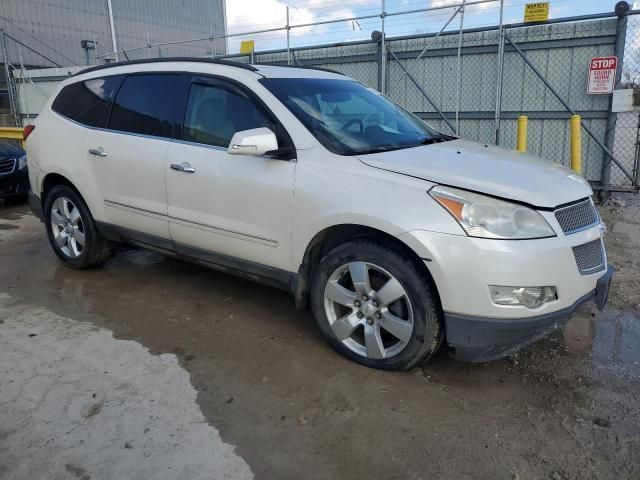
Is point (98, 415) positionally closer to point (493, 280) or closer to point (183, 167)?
point (183, 167)

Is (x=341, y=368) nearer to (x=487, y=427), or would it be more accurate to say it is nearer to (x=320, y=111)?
(x=487, y=427)

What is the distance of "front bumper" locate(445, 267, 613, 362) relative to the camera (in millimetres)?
2809

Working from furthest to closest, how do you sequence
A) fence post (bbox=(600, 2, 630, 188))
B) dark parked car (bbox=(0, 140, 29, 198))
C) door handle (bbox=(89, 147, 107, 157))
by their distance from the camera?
dark parked car (bbox=(0, 140, 29, 198)) < fence post (bbox=(600, 2, 630, 188)) < door handle (bbox=(89, 147, 107, 157))

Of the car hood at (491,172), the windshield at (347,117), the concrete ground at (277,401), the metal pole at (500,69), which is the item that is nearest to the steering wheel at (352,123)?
the windshield at (347,117)

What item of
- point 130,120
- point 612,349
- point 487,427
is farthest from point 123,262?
point 612,349

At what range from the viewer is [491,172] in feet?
9.99

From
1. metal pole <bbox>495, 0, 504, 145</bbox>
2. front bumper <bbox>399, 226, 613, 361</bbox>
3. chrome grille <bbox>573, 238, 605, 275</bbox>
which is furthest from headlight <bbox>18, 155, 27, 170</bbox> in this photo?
chrome grille <bbox>573, 238, 605, 275</bbox>

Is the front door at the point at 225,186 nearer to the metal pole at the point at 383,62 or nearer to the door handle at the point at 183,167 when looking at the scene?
the door handle at the point at 183,167

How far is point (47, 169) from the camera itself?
16.4 ft

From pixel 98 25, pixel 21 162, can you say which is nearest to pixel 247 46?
pixel 21 162

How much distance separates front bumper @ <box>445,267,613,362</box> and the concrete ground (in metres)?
0.26

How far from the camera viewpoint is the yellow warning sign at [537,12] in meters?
8.14

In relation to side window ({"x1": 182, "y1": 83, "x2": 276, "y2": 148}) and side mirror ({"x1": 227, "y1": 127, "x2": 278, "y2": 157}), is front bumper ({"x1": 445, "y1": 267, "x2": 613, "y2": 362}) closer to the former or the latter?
side mirror ({"x1": 227, "y1": 127, "x2": 278, "y2": 157})

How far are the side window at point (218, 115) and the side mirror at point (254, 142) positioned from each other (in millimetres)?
252
